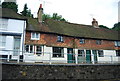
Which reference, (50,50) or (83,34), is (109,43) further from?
(50,50)

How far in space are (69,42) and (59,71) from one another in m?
10.2

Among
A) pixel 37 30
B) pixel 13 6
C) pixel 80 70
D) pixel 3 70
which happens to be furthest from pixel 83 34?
pixel 13 6

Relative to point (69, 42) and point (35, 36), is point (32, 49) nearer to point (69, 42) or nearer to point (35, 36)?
point (35, 36)

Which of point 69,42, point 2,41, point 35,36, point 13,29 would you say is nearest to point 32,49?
point 35,36

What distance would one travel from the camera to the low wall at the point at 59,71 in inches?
457

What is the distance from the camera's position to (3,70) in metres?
11.3

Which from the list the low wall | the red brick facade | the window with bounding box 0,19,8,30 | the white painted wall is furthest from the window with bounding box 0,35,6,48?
the low wall

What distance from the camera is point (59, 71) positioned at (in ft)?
42.8

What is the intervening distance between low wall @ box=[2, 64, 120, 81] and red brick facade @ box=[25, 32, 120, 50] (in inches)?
311

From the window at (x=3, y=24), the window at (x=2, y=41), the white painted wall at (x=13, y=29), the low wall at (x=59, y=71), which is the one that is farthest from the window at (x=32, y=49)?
the low wall at (x=59, y=71)

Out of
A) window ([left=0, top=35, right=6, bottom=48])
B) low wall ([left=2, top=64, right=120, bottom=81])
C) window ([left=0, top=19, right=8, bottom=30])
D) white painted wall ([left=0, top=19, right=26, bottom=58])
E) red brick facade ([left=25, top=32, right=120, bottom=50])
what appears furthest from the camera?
red brick facade ([left=25, top=32, right=120, bottom=50])

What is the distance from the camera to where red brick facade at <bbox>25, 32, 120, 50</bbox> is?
19948 mm

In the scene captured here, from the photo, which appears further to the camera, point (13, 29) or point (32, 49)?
point (32, 49)

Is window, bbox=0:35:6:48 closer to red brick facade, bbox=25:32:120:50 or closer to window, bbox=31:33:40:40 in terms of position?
red brick facade, bbox=25:32:120:50
